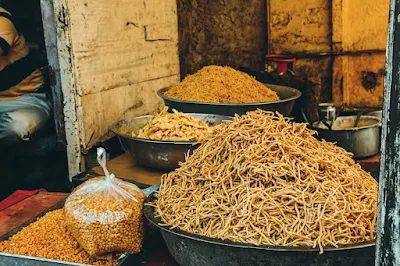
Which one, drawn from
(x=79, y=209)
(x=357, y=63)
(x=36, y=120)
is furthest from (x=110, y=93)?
(x=357, y=63)

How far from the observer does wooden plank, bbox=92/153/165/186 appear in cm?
288

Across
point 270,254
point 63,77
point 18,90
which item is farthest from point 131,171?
point 18,90

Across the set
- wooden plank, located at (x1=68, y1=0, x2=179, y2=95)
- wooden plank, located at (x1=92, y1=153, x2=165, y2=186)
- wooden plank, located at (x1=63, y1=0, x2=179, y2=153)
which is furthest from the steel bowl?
wooden plank, located at (x1=68, y1=0, x2=179, y2=95)

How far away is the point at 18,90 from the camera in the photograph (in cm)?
461

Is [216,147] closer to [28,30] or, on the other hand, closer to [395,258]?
[395,258]

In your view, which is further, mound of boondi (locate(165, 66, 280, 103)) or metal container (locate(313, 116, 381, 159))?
metal container (locate(313, 116, 381, 159))

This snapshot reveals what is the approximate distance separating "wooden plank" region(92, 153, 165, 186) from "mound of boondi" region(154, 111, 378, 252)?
2.39 feet

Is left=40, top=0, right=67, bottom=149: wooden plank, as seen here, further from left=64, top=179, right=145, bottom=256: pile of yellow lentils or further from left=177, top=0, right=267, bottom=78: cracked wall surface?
left=177, top=0, right=267, bottom=78: cracked wall surface

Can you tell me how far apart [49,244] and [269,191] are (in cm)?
104

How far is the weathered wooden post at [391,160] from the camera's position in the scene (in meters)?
1.00

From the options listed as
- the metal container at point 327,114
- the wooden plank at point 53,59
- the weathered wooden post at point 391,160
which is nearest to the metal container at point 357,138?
the metal container at point 327,114

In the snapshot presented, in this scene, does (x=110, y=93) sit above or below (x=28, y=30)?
below

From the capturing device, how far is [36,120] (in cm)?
434

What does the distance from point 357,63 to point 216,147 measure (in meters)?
4.38
